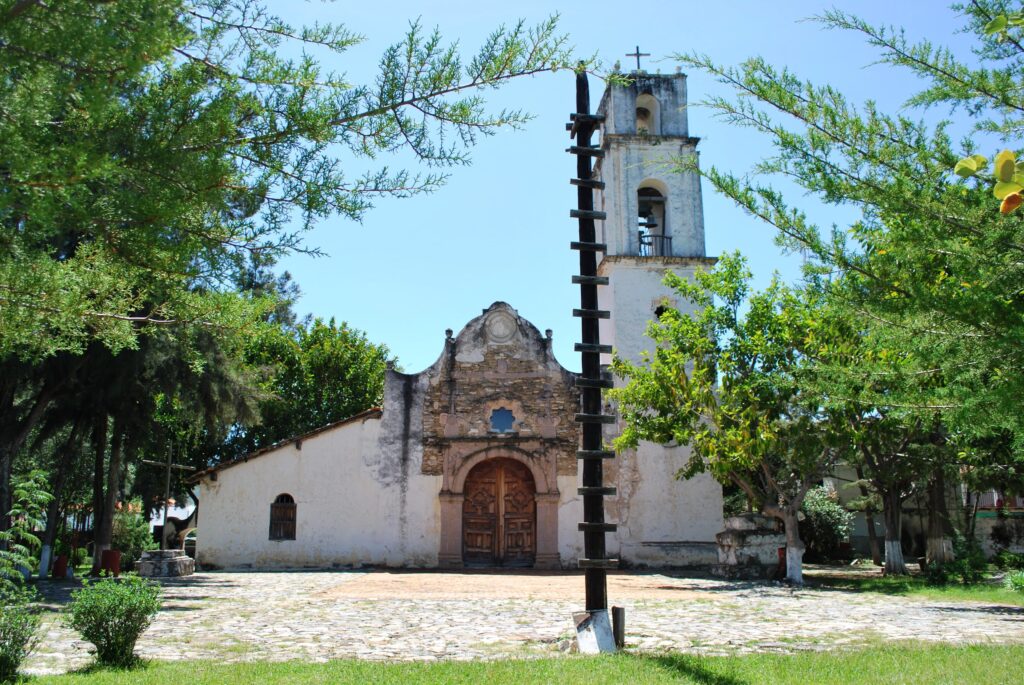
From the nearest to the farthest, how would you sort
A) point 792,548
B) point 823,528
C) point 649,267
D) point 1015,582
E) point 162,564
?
point 1015,582 < point 792,548 < point 162,564 < point 649,267 < point 823,528

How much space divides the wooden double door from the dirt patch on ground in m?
1.30

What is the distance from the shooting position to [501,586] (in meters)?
14.0

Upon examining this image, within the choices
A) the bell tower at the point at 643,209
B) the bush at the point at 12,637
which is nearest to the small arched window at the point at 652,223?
the bell tower at the point at 643,209

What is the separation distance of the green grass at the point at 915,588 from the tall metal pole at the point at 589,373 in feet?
23.9

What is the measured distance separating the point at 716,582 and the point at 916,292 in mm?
11042

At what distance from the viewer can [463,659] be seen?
21.9 feet

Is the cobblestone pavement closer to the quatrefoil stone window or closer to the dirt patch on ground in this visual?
the dirt patch on ground

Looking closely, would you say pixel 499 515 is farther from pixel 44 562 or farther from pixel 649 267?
pixel 44 562

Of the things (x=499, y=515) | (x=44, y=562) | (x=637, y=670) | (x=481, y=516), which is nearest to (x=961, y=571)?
(x=499, y=515)

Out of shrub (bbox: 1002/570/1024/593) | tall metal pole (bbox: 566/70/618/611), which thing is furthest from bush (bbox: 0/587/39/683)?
shrub (bbox: 1002/570/1024/593)

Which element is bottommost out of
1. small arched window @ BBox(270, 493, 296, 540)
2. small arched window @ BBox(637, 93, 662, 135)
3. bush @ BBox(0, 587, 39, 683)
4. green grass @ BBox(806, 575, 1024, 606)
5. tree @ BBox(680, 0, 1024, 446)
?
green grass @ BBox(806, 575, 1024, 606)

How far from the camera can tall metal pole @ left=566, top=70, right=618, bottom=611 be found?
7301mm

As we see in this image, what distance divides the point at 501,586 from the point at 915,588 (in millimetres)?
7084

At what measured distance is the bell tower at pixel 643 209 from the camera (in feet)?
65.8
